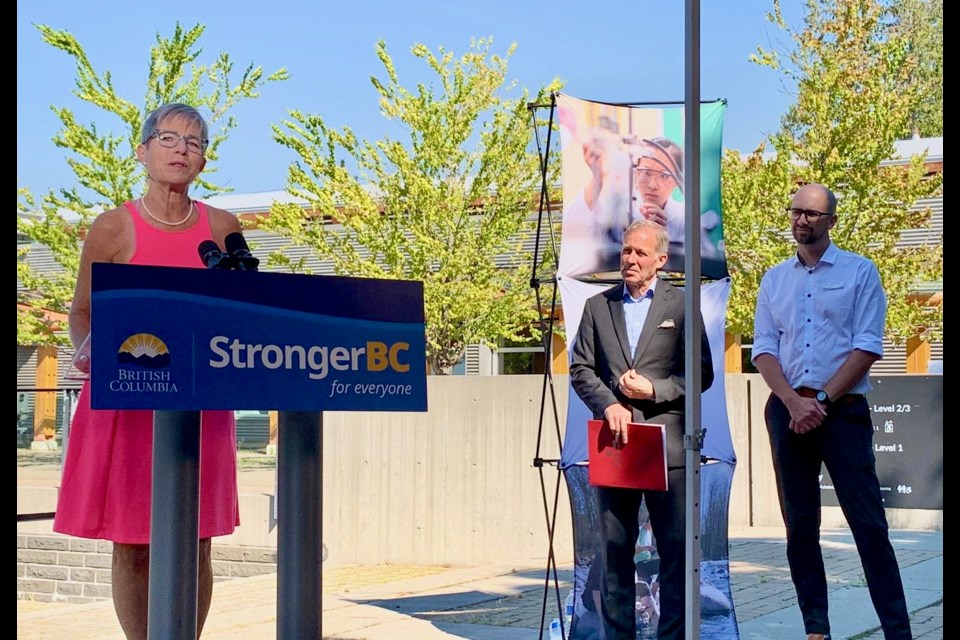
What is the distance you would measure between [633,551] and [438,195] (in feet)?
52.8

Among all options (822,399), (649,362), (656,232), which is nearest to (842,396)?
(822,399)

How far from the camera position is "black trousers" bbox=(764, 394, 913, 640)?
4.29 meters

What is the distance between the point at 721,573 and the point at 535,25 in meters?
17.4

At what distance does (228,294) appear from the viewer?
2.61m

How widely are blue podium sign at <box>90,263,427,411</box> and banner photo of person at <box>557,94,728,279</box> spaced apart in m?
2.09

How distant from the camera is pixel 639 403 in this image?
4441 millimetres

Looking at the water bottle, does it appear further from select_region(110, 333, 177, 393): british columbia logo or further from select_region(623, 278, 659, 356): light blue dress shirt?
select_region(110, 333, 177, 393): british columbia logo

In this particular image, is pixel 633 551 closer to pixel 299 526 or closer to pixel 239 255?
pixel 299 526

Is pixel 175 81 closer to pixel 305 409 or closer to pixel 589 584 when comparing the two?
pixel 589 584

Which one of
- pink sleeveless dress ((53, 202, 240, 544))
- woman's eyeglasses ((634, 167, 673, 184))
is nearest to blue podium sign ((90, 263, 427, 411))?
pink sleeveless dress ((53, 202, 240, 544))

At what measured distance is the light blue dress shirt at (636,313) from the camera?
4.47 meters

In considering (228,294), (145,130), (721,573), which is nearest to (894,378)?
(721,573)

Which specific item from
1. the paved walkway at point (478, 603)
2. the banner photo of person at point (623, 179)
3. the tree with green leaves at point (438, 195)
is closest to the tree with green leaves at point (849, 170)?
the tree with green leaves at point (438, 195)

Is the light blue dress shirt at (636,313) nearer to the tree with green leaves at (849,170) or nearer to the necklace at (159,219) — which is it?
the necklace at (159,219)
